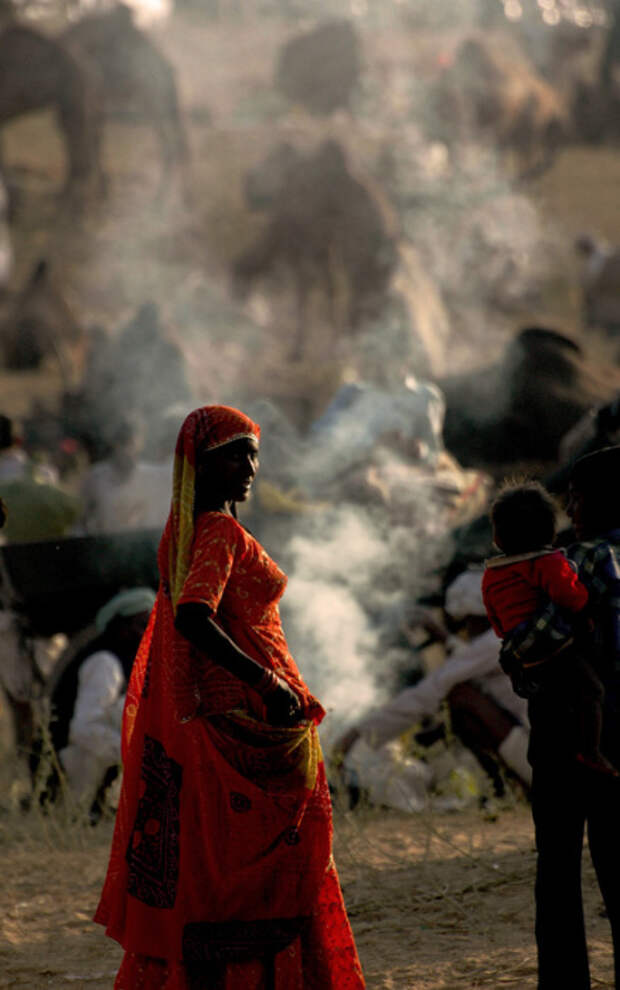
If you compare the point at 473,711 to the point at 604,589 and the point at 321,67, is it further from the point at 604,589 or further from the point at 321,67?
the point at 321,67


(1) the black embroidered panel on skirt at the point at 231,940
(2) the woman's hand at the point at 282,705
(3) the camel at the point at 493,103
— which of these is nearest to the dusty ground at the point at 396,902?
(1) the black embroidered panel on skirt at the point at 231,940

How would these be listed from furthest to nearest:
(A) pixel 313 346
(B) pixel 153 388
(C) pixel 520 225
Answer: (C) pixel 520 225
(A) pixel 313 346
(B) pixel 153 388

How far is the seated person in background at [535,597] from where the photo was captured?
2596mm

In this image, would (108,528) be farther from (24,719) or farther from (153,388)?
(153,388)

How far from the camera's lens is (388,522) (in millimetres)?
6090

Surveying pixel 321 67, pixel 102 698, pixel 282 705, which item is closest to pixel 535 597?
pixel 282 705

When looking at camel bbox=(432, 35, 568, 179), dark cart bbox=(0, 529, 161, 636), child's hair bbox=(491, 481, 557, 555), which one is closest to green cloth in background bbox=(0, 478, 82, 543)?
dark cart bbox=(0, 529, 161, 636)

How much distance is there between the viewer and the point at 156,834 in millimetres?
2670

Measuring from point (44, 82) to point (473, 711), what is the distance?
58.3 ft

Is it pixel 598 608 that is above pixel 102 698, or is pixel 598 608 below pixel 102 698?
below

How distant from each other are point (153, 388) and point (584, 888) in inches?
368

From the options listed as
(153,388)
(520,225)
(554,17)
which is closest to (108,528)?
(153,388)

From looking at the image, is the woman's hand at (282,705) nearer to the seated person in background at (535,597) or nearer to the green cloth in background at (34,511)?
the seated person in background at (535,597)

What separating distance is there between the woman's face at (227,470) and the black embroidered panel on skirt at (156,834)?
1.96 feet
